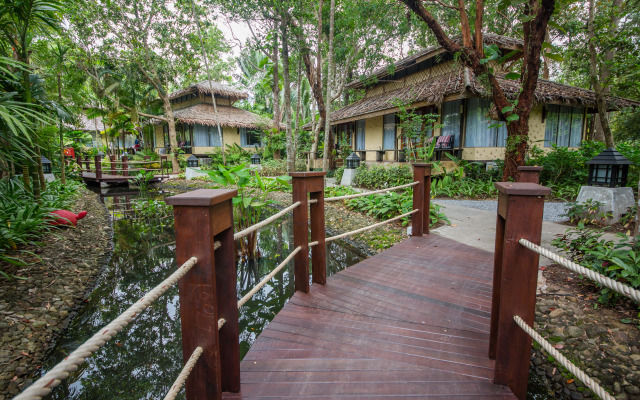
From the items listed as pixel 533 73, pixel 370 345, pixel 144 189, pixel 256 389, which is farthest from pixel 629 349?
pixel 144 189

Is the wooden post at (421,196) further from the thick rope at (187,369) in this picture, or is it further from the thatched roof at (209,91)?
the thatched roof at (209,91)

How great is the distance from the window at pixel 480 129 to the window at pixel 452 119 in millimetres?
281

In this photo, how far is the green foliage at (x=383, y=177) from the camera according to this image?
29.2 ft

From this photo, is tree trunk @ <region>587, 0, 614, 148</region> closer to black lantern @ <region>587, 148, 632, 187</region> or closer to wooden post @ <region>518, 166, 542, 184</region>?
black lantern @ <region>587, 148, 632, 187</region>

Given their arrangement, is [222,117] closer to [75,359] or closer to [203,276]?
[203,276]

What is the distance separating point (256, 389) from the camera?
1.53m

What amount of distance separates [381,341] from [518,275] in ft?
2.97

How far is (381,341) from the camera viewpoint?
6.36 ft

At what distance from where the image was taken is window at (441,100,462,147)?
10109mm

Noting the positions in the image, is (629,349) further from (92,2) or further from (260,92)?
(260,92)

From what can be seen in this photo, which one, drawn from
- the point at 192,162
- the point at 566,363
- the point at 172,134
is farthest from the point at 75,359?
the point at 172,134

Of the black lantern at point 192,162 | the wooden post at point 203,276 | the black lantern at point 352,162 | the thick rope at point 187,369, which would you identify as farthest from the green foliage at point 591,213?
the black lantern at point 192,162

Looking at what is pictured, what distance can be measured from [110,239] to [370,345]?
18.5ft

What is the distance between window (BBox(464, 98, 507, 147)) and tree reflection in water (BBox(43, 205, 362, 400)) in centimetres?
629
